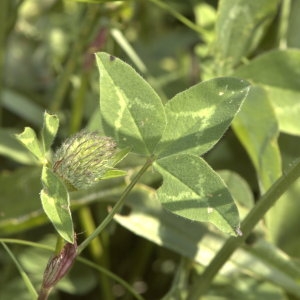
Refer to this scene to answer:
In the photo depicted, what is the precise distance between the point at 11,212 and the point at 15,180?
48 mm

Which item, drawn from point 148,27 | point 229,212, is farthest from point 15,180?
point 148,27

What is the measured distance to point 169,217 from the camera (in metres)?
0.71

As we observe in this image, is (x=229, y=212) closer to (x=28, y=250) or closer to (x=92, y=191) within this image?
(x=92, y=191)

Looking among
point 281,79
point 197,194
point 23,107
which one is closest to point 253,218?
point 197,194

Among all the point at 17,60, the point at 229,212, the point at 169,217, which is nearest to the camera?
the point at 229,212

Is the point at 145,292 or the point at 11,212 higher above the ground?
the point at 11,212

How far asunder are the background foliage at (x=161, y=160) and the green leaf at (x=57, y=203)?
0.09 meters

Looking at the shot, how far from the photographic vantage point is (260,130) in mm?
689

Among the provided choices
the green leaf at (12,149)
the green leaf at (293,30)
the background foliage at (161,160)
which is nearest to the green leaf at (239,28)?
the background foliage at (161,160)

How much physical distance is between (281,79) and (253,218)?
0.22 metres

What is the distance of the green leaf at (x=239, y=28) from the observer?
732mm

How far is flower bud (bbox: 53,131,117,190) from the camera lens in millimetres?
479

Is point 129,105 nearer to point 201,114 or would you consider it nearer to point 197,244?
point 201,114

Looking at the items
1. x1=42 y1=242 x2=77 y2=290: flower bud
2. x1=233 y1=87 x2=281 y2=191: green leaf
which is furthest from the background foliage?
x1=42 y1=242 x2=77 y2=290: flower bud
